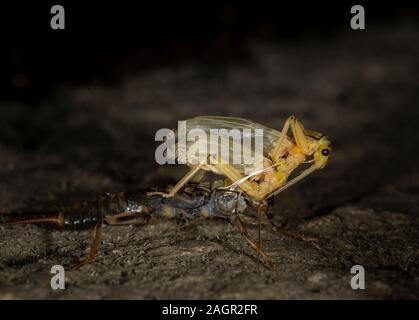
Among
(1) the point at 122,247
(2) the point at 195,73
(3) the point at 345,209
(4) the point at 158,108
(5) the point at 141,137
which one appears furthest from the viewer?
(2) the point at 195,73

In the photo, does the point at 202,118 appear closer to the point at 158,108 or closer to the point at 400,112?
the point at 158,108

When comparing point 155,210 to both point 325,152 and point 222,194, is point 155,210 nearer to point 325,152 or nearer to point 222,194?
point 222,194

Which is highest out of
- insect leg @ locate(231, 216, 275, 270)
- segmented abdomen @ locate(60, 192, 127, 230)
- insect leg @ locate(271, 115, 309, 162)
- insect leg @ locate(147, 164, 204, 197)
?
insect leg @ locate(271, 115, 309, 162)

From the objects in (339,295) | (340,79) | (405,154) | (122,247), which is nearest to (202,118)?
(122,247)

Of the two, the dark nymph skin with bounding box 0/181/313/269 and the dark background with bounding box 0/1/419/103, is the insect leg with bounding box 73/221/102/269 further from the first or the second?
the dark background with bounding box 0/1/419/103

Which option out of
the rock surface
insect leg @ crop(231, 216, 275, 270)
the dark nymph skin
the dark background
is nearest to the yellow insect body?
the dark nymph skin

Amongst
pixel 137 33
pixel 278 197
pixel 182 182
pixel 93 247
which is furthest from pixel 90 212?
pixel 137 33

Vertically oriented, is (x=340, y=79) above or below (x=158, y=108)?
above
